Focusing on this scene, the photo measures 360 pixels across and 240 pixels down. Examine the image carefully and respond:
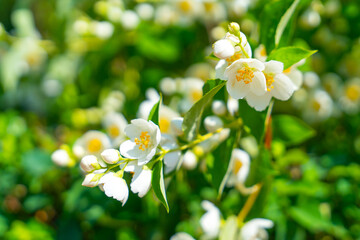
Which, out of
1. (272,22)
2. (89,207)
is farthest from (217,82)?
(89,207)

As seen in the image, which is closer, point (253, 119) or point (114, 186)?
point (114, 186)

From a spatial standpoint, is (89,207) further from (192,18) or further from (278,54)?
(192,18)

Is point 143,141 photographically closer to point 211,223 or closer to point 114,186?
point 114,186

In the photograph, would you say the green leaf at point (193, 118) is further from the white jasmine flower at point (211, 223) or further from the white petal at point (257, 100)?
the white jasmine flower at point (211, 223)

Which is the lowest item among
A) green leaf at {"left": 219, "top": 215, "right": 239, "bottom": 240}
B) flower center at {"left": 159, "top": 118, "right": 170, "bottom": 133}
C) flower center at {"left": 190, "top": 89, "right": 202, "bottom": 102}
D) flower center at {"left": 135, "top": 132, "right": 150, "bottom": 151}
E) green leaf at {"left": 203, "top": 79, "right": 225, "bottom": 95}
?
green leaf at {"left": 219, "top": 215, "right": 239, "bottom": 240}

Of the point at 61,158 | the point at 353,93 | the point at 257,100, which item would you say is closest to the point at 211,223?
the point at 257,100

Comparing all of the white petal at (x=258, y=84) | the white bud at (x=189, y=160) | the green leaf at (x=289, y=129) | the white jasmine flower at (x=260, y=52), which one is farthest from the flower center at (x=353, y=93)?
the white petal at (x=258, y=84)

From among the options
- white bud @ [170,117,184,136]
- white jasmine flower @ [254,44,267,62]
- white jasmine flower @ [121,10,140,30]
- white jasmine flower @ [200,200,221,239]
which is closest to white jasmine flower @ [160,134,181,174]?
white bud @ [170,117,184,136]

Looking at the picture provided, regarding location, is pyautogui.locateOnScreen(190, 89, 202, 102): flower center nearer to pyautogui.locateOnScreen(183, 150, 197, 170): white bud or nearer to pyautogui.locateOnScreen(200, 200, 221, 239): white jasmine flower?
pyautogui.locateOnScreen(183, 150, 197, 170): white bud
